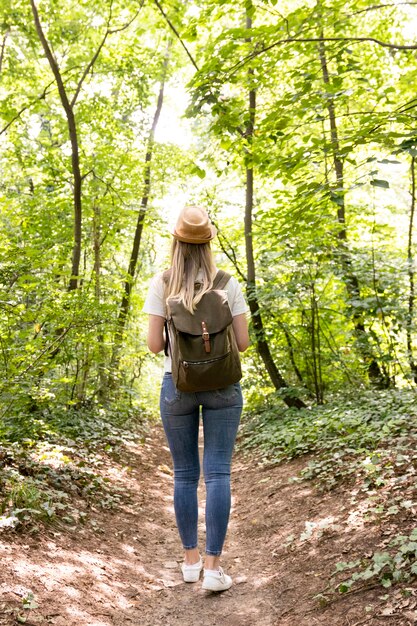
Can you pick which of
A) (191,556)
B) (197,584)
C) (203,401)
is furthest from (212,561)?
(203,401)

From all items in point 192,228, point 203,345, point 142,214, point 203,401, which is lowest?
point 203,401

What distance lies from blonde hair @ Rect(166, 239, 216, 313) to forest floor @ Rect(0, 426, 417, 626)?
1.79m

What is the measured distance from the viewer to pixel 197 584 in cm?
346

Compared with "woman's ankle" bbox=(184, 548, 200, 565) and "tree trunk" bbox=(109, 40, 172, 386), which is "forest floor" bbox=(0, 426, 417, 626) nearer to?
"woman's ankle" bbox=(184, 548, 200, 565)

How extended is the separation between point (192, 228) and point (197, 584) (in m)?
2.25

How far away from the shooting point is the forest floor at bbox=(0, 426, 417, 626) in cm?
280

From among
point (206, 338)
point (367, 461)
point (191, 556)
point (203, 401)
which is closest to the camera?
point (206, 338)

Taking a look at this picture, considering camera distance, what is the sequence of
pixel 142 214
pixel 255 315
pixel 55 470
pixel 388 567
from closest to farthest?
pixel 388 567 < pixel 55 470 < pixel 255 315 < pixel 142 214

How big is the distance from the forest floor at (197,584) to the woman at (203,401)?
0.30 m

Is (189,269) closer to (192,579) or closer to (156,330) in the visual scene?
(156,330)

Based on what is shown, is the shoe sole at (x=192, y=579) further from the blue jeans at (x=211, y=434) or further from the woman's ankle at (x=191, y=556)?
the blue jeans at (x=211, y=434)

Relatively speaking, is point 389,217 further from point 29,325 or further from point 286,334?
point 29,325

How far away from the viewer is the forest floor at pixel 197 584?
2.80m

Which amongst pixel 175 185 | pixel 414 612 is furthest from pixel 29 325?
pixel 175 185
